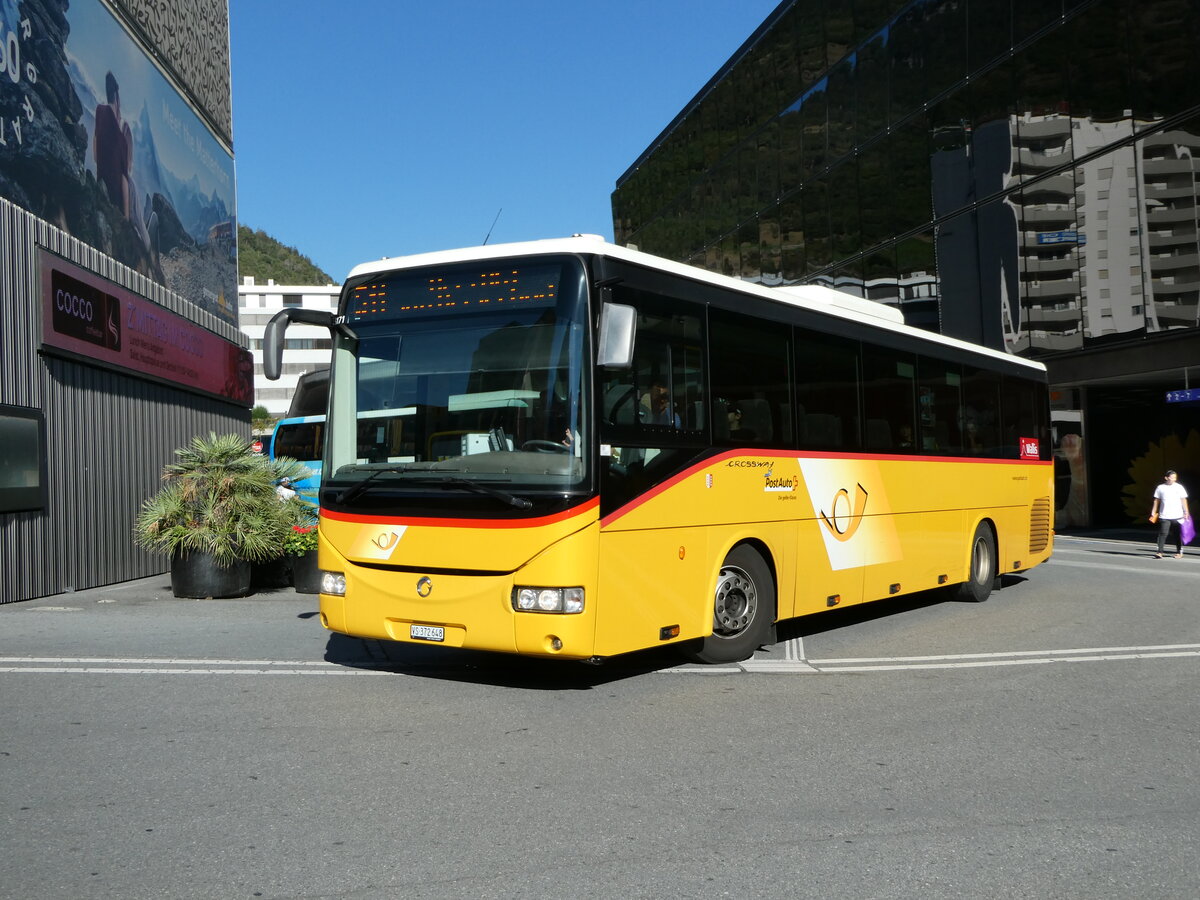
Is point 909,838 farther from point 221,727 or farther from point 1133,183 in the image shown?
point 1133,183

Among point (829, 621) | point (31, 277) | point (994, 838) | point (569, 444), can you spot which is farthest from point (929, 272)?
point (994, 838)

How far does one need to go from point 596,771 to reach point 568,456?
228 centimetres

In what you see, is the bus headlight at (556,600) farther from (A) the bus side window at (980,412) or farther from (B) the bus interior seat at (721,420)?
(A) the bus side window at (980,412)

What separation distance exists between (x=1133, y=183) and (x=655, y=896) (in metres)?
24.4

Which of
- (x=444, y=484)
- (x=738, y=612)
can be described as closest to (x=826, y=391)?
(x=738, y=612)

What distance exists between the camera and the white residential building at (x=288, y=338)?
126m

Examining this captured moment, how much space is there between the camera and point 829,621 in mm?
12359

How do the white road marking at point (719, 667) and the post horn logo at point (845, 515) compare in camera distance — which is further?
the post horn logo at point (845, 515)

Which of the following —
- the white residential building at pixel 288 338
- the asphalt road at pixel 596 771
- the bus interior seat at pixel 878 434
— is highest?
the white residential building at pixel 288 338

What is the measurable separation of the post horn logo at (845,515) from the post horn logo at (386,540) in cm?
409

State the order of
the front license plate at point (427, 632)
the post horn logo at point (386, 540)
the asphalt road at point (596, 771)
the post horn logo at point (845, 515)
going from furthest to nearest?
the post horn logo at point (845, 515)
the post horn logo at point (386, 540)
the front license plate at point (427, 632)
the asphalt road at point (596, 771)

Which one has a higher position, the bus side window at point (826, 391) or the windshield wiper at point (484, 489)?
the bus side window at point (826, 391)

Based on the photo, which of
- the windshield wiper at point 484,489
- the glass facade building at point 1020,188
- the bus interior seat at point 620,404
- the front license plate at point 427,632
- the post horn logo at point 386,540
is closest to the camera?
the windshield wiper at point 484,489

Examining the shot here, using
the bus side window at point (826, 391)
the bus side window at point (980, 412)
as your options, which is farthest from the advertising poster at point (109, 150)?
the bus side window at point (980, 412)
